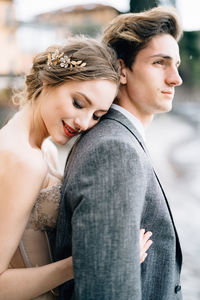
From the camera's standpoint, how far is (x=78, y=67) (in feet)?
5.04

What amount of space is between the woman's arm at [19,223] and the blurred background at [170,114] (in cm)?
76

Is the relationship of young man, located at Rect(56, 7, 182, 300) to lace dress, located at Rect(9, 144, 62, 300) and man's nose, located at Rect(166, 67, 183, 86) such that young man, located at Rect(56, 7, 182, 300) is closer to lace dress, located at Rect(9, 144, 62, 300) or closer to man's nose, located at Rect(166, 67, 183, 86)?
man's nose, located at Rect(166, 67, 183, 86)

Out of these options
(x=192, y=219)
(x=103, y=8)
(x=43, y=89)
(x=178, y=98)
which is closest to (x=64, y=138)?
(x=43, y=89)

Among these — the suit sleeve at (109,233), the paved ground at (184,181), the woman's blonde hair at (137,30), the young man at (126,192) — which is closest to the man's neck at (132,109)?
the young man at (126,192)

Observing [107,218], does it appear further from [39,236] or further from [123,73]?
[123,73]

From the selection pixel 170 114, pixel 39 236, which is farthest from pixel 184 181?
pixel 170 114

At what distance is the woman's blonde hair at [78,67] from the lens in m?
1.53

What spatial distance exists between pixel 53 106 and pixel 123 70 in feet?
1.70

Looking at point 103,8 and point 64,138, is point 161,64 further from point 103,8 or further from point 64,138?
point 103,8

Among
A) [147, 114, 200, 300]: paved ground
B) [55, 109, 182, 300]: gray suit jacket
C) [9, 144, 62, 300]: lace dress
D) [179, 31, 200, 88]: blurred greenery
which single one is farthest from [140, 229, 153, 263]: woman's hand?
[179, 31, 200, 88]: blurred greenery

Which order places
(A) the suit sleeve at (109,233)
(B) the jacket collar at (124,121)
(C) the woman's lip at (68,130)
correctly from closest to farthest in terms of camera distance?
1. (A) the suit sleeve at (109,233)
2. (B) the jacket collar at (124,121)
3. (C) the woman's lip at (68,130)

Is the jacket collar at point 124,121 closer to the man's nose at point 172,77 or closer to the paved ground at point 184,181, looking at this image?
the man's nose at point 172,77

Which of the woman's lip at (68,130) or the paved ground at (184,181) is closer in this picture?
the woman's lip at (68,130)

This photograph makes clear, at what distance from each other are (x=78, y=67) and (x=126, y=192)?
67 cm
